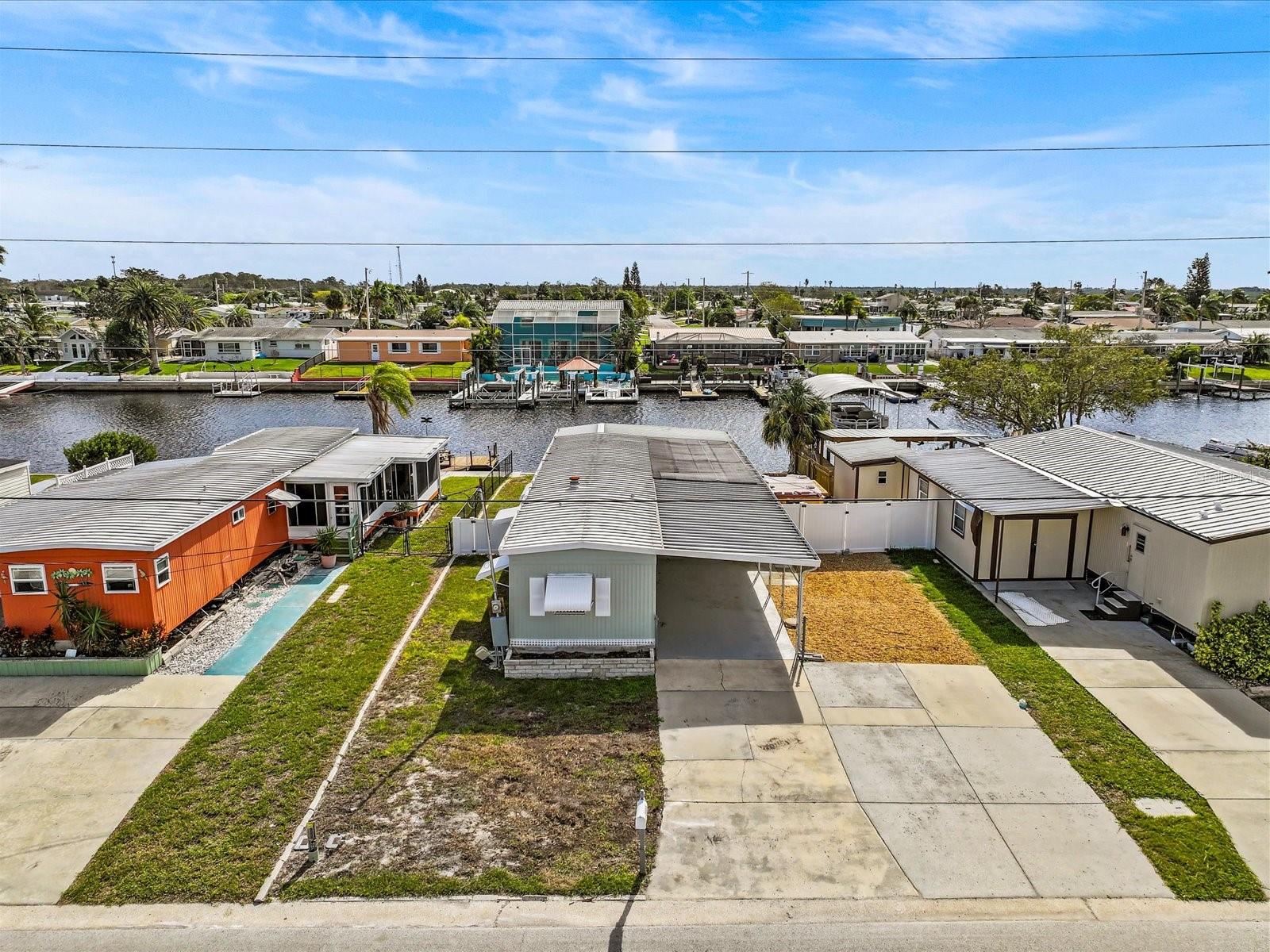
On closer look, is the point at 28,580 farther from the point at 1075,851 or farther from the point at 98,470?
the point at 1075,851

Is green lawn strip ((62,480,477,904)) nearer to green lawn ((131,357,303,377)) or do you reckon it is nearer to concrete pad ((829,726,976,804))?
concrete pad ((829,726,976,804))

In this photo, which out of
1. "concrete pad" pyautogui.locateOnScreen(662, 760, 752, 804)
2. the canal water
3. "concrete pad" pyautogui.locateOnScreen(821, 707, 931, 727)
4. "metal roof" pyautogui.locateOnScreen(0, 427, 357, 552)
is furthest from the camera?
the canal water

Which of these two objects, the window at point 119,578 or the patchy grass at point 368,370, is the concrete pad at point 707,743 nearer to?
the window at point 119,578

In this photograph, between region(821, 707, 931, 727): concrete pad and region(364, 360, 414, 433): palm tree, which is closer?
region(821, 707, 931, 727): concrete pad

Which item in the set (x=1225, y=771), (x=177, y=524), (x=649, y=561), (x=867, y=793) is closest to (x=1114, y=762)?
(x=1225, y=771)

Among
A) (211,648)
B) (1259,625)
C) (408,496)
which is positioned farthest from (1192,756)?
(408,496)

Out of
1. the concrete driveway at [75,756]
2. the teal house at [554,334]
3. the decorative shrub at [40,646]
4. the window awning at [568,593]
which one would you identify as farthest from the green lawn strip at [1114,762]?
the teal house at [554,334]

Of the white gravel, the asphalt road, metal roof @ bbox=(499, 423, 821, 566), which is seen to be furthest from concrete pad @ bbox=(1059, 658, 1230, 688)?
the white gravel

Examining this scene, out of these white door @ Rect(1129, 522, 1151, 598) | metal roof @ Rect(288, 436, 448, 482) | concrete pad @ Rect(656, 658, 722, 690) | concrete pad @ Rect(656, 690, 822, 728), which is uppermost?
metal roof @ Rect(288, 436, 448, 482)
